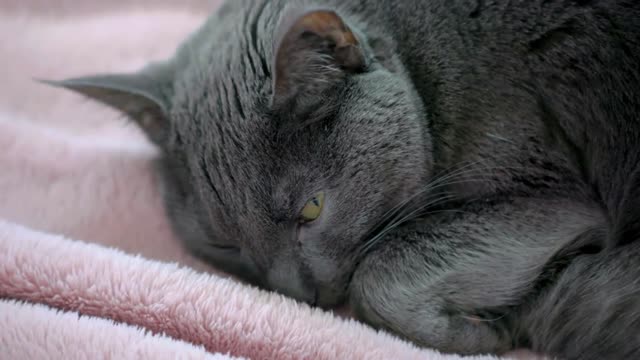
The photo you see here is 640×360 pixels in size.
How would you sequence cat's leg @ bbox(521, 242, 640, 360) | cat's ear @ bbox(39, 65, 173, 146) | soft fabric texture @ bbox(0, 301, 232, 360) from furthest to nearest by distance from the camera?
cat's ear @ bbox(39, 65, 173, 146)
cat's leg @ bbox(521, 242, 640, 360)
soft fabric texture @ bbox(0, 301, 232, 360)

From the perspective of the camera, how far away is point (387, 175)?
1.15 m

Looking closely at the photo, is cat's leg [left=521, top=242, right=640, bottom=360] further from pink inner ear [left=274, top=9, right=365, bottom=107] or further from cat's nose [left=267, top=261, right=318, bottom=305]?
pink inner ear [left=274, top=9, right=365, bottom=107]

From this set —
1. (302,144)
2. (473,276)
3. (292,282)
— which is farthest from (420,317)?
(302,144)

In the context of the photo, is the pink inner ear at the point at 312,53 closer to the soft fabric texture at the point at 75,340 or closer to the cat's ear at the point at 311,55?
the cat's ear at the point at 311,55

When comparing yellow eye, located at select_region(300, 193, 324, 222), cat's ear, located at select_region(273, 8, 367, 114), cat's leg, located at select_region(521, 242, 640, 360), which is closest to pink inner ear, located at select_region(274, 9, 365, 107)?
cat's ear, located at select_region(273, 8, 367, 114)

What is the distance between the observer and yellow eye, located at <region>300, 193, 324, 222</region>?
44.2 inches

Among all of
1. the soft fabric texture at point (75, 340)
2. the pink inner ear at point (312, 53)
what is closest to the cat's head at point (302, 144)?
the pink inner ear at point (312, 53)

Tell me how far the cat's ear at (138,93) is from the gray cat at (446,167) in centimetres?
14

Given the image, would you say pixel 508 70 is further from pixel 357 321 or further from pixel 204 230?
pixel 204 230

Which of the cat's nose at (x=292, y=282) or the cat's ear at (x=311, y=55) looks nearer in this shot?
the cat's ear at (x=311, y=55)

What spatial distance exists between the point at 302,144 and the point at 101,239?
60cm

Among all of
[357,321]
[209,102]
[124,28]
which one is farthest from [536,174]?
[124,28]

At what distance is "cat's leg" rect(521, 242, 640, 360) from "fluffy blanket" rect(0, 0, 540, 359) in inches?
8.3

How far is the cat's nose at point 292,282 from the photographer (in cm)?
116
